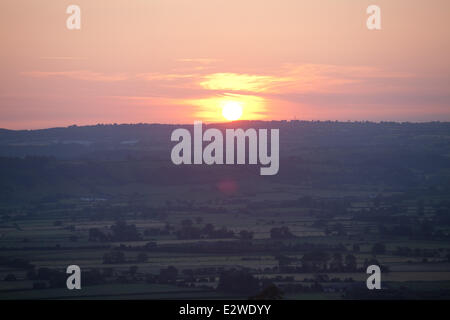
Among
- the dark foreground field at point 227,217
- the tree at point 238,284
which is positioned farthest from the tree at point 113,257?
the tree at point 238,284

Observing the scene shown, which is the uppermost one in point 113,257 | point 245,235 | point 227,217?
point 227,217

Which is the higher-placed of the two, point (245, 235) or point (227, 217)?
point (227, 217)

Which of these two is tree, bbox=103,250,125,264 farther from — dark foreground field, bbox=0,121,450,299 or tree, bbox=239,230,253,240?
tree, bbox=239,230,253,240

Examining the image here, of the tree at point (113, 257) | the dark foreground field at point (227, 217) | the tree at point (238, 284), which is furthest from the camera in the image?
the tree at point (113, 257)

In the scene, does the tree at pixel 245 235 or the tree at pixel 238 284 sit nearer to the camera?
the tree at pixel 238 284

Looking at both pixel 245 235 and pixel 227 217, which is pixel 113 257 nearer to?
pixel 245 235

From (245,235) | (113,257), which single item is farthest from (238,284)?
(245,235)

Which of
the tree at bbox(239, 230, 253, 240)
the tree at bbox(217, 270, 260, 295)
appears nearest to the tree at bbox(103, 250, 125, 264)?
the tree at bbox(239, 230, 253, 240)

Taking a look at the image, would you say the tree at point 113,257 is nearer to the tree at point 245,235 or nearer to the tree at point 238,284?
the tree at point 245,235
